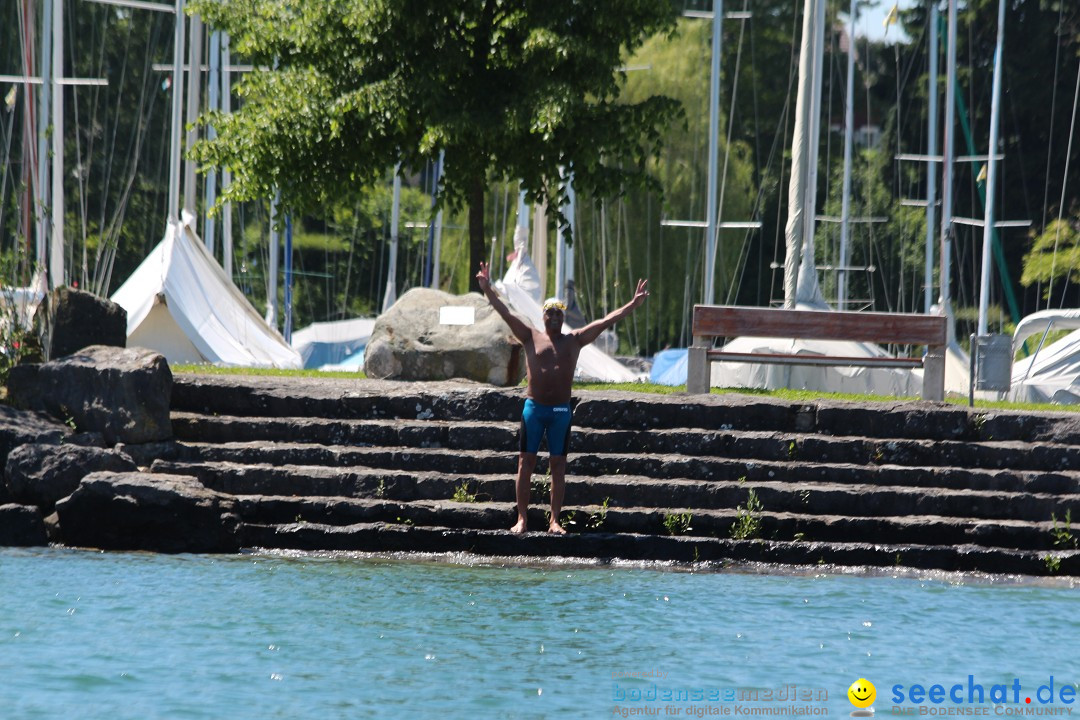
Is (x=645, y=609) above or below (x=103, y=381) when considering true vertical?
below

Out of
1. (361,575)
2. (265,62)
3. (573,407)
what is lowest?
(361,575)

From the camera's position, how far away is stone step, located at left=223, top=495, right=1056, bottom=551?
36.8 ft

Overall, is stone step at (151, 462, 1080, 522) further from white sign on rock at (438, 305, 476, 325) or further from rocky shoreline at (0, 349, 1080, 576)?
white sign on rock at (438, 305, 476, 325)

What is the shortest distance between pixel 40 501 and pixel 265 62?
7498 mm

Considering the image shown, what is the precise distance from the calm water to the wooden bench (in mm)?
3024

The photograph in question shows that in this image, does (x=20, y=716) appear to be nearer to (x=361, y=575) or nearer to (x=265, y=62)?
(x=361, y=575)

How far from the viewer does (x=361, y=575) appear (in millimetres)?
10383

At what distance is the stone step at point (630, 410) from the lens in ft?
40.3

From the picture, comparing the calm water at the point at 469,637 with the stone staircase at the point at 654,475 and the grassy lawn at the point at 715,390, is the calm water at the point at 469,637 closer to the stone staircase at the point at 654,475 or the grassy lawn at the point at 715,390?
the stone staircase at the point at 654,475

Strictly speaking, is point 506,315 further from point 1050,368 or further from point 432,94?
point 1050,368

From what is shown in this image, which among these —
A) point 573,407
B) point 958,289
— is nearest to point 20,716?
point 573,407

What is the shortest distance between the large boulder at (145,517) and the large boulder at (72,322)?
2392 millimetres

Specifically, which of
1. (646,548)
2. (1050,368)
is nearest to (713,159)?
(1050,368)

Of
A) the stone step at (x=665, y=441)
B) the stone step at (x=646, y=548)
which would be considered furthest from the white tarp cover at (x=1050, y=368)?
the stone step at (x=646, y=548)
